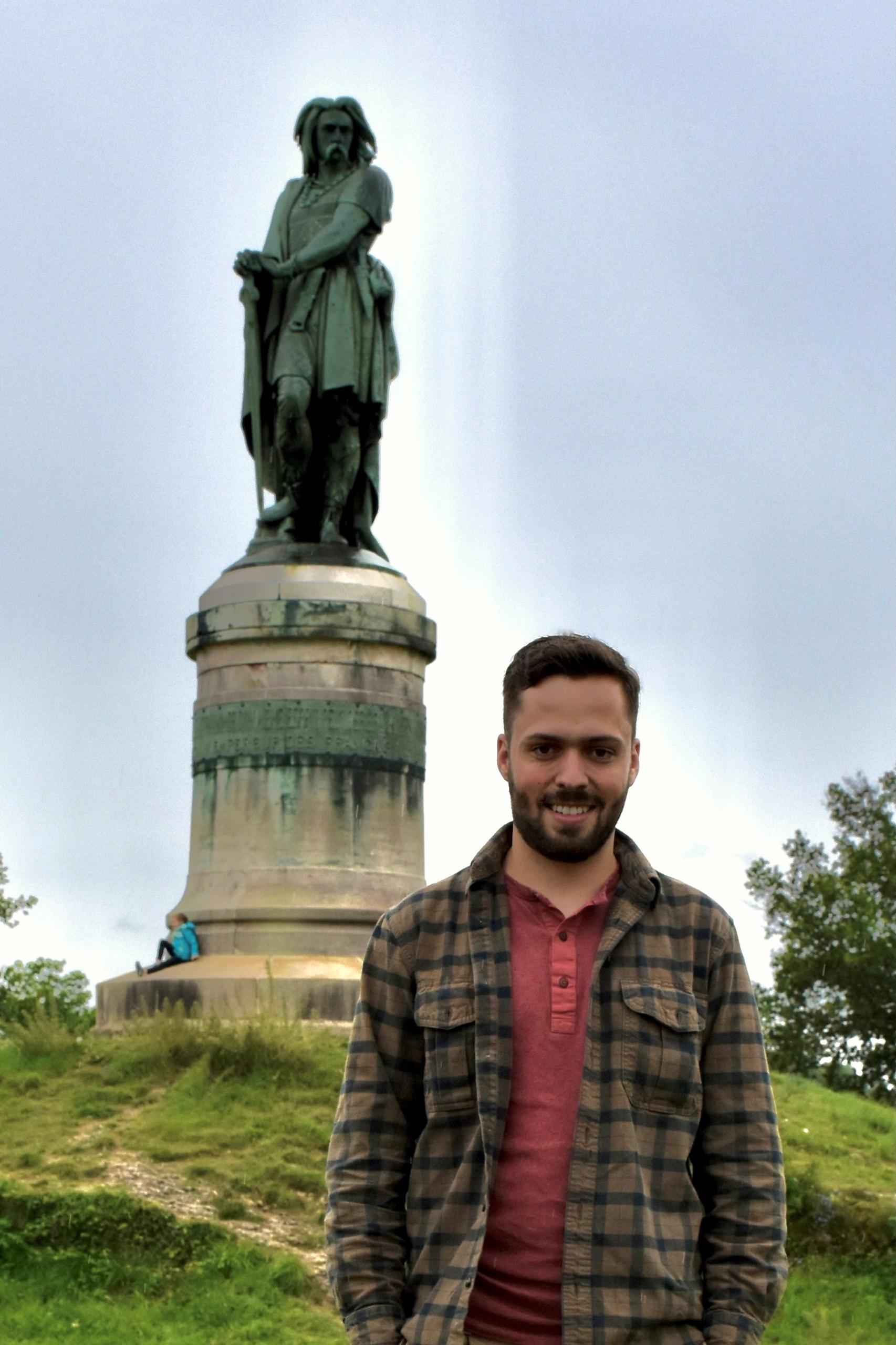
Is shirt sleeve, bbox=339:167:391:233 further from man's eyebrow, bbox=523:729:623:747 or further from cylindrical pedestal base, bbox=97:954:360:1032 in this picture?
man's eyebrow, bbox=523:729:623:747

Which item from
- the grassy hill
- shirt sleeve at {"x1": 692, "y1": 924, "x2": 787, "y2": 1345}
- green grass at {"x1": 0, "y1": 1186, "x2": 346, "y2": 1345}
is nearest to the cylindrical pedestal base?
the grassy hill

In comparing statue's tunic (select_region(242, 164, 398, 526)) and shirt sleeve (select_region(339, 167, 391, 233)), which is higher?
shirt sleeve (select_region(339, 167, 391, 233))

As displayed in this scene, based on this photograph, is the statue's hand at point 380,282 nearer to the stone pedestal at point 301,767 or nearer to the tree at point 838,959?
the stone pedestal at point 301,767

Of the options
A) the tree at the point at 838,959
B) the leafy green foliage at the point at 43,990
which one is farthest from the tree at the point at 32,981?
the tree at the point at 838,959

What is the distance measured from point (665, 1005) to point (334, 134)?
40.2 feet

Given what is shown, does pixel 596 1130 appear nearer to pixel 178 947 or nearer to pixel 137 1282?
pixel 137 1282

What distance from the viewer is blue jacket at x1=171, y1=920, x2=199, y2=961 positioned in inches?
514

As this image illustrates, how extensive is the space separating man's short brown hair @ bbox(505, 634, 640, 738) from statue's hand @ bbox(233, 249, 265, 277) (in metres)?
11.4

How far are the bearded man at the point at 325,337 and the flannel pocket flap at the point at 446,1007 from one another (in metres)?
11.2

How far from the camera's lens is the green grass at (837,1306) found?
875 cm

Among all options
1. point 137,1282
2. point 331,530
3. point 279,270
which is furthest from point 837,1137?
point 279,270

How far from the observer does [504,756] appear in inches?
125

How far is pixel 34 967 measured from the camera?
85.9 feet

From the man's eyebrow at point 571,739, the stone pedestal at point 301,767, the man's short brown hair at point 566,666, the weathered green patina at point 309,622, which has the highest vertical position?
the weathered green patina at point 309,622
